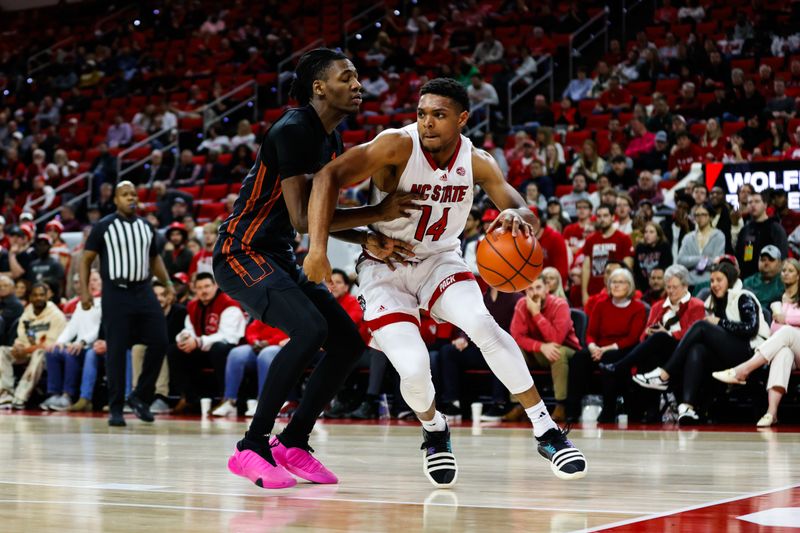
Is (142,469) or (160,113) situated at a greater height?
(160,113)

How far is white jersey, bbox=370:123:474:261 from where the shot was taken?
14.4ft

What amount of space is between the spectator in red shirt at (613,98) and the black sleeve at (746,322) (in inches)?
240

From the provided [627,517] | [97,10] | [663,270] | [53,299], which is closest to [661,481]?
[627,517]

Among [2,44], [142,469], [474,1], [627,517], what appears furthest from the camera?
[2,44]

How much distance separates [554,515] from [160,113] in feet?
54.5

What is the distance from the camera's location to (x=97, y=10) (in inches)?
957

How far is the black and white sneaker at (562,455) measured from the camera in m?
4.27

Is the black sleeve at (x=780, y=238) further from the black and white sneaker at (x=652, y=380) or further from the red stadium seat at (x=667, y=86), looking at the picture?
the red stadium seat at (x=667, y=86)

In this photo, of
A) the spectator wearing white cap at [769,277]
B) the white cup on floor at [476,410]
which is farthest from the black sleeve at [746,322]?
the white cup on floor at [476,410]

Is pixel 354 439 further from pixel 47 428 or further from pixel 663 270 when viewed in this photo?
pixel 663 270

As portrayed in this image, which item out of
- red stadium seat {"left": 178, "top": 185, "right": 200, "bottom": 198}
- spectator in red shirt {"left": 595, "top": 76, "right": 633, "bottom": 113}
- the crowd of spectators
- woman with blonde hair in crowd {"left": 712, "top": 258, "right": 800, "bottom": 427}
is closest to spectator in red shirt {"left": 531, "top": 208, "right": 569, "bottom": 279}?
the crowd of spectators

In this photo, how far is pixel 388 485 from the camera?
4.38m

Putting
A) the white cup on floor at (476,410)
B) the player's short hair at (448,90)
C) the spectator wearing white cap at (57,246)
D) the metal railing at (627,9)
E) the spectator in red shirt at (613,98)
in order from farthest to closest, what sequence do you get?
1. the metal railing at (627,9)
2. the spectator in red shirt at (613,98)
3. the spectator wearing white cap at (57,246)
4. the white cup on floor at (476,410)
5. the player's short hair at (448,90)

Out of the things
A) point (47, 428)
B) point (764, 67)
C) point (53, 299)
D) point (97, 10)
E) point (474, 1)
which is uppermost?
point (97, 10)
